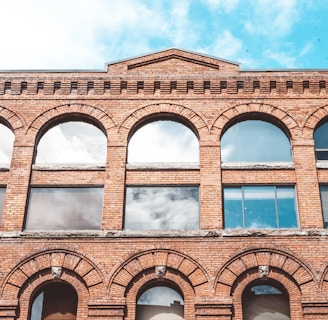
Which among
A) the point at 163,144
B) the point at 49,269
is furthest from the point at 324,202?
the point at 49,269

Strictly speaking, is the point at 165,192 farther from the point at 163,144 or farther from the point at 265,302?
the point at 265,302

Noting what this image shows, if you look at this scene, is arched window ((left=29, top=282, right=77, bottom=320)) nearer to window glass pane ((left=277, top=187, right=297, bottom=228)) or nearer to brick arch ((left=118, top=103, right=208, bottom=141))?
brick arch ((left=118, top=103, right=208, bottom=141))

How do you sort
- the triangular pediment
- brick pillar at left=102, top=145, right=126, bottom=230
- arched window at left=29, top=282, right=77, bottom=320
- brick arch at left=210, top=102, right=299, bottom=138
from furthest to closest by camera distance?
the triangular pediment
brick arch at left=210, top=102, right=299, bottom=138
brick pillar at left=102, top=145, right=126, bottom=230
arched window at left=29, top=282, right=77, bottom=320

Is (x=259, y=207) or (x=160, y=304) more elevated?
(x=259, y=207)

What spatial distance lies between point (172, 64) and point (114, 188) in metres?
5.74

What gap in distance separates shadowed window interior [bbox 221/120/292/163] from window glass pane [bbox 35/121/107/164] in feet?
15.2

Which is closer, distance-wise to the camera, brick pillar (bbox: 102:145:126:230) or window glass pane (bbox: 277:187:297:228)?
brick pillar (bbox: 102:145:126:230)

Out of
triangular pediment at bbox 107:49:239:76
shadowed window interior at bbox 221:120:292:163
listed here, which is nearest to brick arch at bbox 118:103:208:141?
shadowed window interior at bbox 221:120:292:163

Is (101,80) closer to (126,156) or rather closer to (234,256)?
(126,156)

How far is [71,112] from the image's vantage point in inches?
781

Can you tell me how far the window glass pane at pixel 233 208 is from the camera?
58.7ft

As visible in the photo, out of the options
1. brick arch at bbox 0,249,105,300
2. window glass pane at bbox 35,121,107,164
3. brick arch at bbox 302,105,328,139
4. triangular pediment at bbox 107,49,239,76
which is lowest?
brick arch at bbox 0,249,105,300

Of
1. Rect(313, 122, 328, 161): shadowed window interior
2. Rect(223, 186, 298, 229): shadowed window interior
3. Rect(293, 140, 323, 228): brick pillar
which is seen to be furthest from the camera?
Rect(313, 122, 328, 161): shadowed window interior

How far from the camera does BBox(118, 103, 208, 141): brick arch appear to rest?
766 inches
